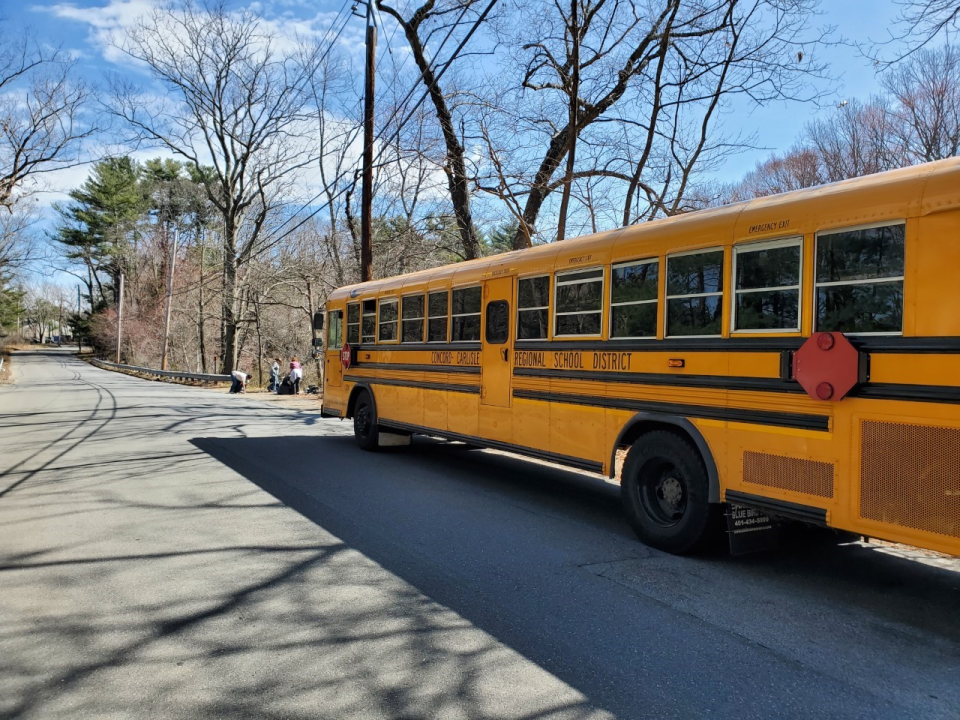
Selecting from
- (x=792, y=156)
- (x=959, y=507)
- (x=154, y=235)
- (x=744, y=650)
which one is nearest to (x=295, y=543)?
(x=744, y=650)

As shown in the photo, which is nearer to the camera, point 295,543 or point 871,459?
point 871,459

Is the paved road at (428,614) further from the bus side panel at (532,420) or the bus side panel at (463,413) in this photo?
the bus side panel at (463,413)

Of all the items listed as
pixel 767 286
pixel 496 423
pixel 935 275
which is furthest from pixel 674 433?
pixel 496 423

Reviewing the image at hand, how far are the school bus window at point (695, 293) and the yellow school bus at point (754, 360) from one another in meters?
0.01

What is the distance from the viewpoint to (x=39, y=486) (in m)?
7.67

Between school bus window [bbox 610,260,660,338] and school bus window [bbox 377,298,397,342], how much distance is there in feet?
15.7

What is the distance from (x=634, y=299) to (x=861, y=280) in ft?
6.53

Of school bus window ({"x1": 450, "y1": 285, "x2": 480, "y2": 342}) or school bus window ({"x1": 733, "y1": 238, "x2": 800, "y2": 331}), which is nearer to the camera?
school bus window ({"x1": 733, "y1": 238, "x2": 800, "y2": 331})

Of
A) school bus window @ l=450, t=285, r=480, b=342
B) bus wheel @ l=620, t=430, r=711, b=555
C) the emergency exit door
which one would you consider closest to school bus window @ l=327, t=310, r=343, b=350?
school bus window @ l=450, t=285, r=480, b=342

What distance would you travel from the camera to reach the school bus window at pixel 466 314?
8.22m

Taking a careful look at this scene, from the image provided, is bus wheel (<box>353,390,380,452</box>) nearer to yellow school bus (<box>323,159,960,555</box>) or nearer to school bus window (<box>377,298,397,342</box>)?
school bus window (<box>377,298,397,342</box>)

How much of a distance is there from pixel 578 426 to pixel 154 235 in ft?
198

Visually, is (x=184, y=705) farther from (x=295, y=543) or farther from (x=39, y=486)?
(x=39, y=486)

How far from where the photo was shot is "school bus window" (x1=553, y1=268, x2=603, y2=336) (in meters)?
6.35
